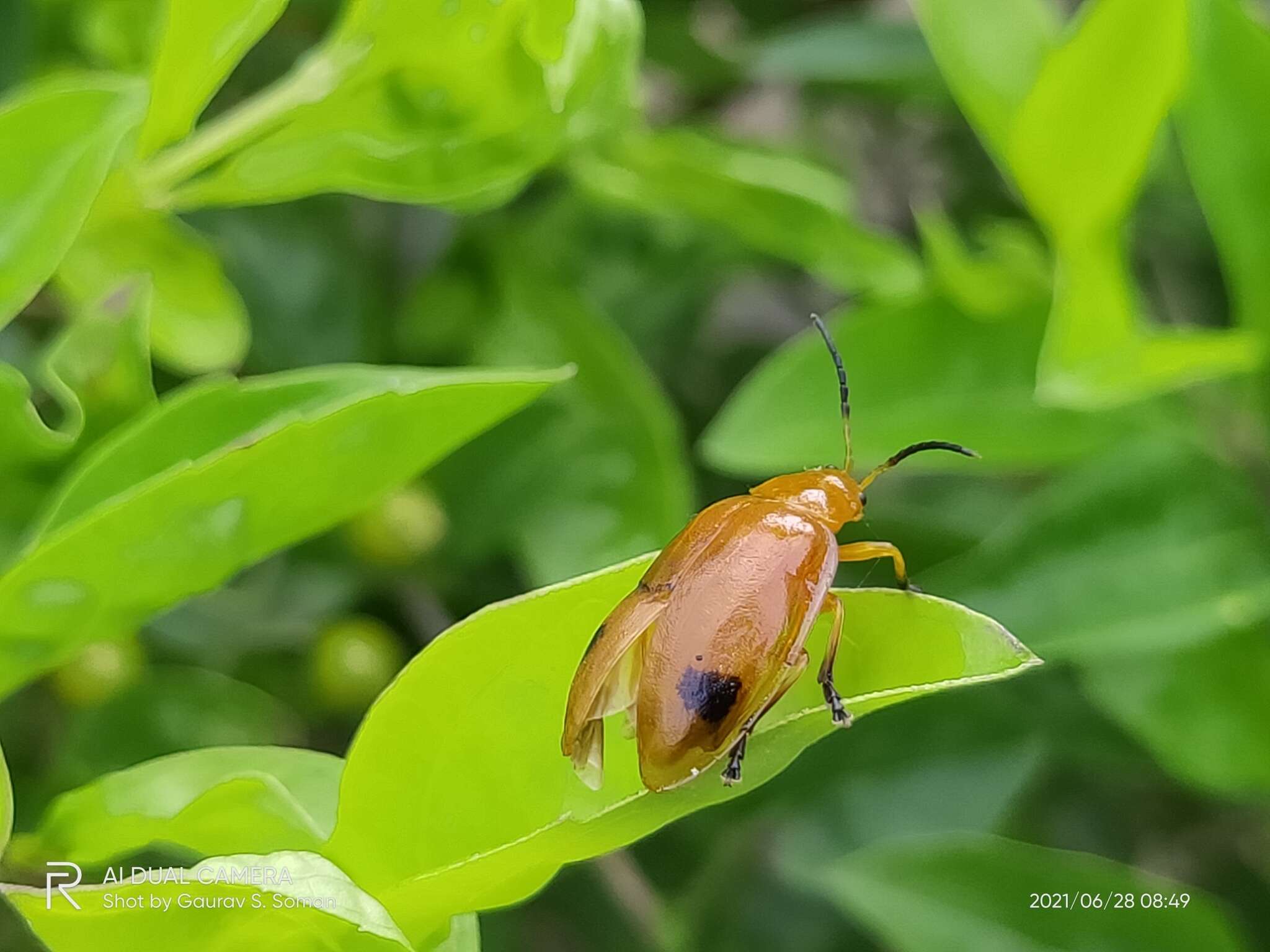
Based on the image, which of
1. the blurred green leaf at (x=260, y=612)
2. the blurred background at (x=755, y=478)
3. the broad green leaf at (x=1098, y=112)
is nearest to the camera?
the broad green leaf at (x=1098, y=112)

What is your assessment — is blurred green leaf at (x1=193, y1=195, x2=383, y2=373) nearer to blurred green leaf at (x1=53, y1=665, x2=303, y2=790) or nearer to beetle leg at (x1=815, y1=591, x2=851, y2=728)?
blurred green leaf at (x1=53, y1=665, x2=303, y2=790)

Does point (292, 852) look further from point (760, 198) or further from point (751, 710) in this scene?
point (760, 198)

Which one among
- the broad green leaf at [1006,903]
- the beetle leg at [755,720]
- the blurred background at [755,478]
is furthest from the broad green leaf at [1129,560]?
the beetle leg at [755,720]

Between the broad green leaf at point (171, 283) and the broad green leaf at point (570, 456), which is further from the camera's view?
the broad green leaf at point (570, 456)

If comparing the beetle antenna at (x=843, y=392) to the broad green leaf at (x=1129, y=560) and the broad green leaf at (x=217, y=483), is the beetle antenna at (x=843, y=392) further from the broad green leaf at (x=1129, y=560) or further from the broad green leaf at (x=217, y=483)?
the broad green leaf at (x=217, y=483)

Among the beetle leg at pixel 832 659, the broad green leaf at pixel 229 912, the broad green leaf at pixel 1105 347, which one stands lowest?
the broad green leaf at pixel 1105 347

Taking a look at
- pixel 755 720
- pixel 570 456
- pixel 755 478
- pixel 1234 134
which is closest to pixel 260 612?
pixel 570 456

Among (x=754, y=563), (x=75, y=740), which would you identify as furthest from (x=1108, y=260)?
(x=75, y=740)

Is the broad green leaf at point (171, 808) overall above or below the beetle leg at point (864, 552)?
above
